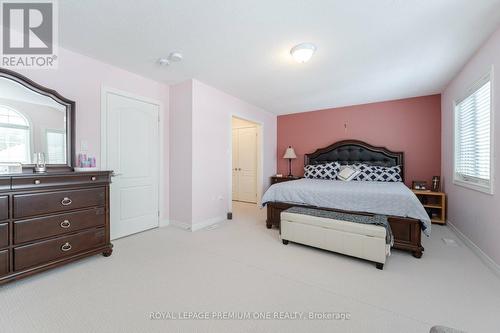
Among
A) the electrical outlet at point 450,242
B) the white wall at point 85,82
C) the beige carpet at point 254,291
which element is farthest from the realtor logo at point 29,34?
the electrical outlet at point 450,242

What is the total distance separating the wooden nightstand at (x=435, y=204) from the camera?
3820 mm

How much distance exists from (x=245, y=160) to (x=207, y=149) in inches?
88.7

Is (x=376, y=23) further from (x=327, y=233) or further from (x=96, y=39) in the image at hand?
(x=96, y=39)

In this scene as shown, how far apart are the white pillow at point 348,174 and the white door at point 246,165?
2159 millimetres

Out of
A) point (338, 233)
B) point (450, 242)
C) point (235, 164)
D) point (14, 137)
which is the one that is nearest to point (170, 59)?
point (14, 137)

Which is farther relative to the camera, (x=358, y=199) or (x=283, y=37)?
(x=358, y=199)

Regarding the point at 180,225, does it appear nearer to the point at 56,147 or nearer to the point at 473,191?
the point at 56,147

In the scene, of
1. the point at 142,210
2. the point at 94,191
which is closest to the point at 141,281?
the point at 94,191

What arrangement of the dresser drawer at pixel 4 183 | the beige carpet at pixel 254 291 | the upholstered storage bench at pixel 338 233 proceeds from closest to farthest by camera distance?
the beige carpet at pixel 254 291, the dresser drawer at pixel 4 183, the upholstered storage bench at pixel 338 233

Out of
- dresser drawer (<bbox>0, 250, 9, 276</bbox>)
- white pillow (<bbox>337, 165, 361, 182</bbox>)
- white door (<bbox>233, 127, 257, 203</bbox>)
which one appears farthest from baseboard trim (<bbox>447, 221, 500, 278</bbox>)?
dresser drawer (<bbox>0, 250, 9, 276</bbox>)

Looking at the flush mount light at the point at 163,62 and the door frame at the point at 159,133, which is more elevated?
the flush mount light at the point at 163,62

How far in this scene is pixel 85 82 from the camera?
277 cm

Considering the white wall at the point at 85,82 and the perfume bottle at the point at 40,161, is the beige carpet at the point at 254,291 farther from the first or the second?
the white wall at the point at 85,82

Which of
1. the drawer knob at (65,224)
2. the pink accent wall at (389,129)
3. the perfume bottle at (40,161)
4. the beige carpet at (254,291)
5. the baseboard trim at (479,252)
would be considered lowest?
the beige carpet at (254,291)
